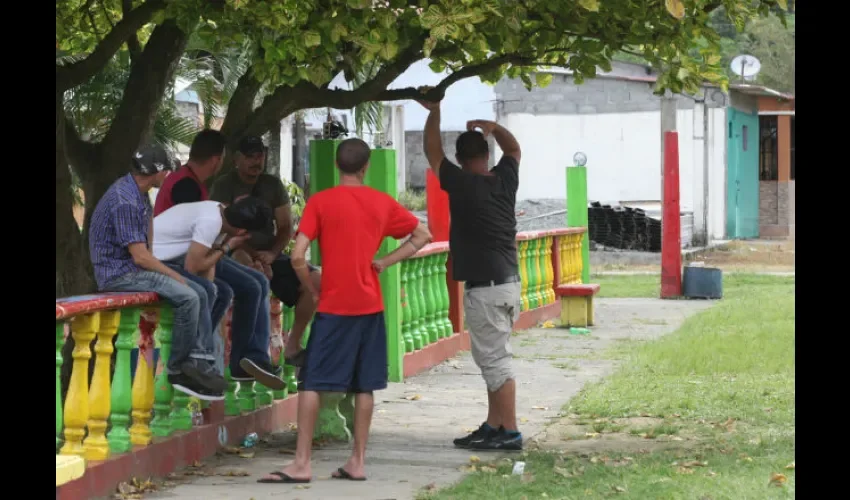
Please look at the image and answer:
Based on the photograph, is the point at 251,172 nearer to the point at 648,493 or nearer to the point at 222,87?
the point at 648,493

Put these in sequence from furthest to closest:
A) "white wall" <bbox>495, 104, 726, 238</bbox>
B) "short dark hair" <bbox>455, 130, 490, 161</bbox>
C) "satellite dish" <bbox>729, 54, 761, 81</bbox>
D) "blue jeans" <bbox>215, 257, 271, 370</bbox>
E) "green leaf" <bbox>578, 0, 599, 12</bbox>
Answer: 1. "satellite dish" <bbox>729, 54, 761, 81</bbox>
2. "white wall" <bbox>495, 104, 726, 238</bbox>
3. "short dark hair" <bbox>455, 130, 490, 161</bbox>
4. "blue jeans" <bbox>215, 257, 271, 370</bbox>
5. "green leaf" <bbox>578, 0, 599, 12</bbox>

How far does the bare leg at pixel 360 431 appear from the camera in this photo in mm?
8000

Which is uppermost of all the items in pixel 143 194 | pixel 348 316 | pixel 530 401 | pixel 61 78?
pixel 61 78

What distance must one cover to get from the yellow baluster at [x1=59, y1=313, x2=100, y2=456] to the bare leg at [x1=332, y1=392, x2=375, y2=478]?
4.90 ft

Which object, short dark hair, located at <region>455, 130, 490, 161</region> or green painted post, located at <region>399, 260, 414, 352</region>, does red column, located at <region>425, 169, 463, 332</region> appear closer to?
green painted post, located at <region>399, 260, 414, 352</region>

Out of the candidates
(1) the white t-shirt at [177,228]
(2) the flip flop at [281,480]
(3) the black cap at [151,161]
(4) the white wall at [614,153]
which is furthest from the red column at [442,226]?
(4) the white wall at [614,153]

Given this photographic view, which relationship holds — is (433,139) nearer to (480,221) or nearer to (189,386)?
(480,221)

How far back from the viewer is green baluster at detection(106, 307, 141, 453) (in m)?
7.61

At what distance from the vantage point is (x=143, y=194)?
770 centimetres

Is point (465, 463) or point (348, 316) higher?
point (348, 316)

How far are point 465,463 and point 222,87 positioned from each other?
10.9 meters

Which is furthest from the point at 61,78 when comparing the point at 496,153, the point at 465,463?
the point at 496,153

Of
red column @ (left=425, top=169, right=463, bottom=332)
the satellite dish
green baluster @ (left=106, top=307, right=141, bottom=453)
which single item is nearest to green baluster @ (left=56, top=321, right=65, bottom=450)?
green baluster @ (left=106, top=307, right=141, bottom=453)
